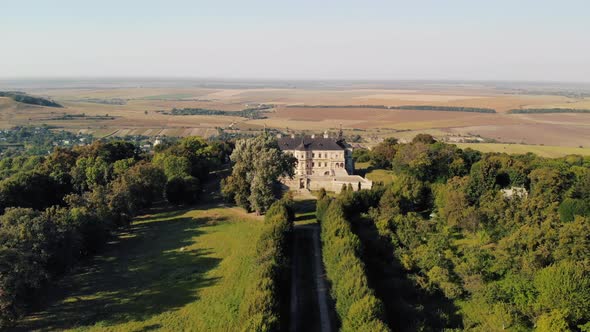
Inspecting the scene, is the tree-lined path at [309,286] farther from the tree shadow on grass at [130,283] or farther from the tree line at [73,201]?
the tree line at [73,201]

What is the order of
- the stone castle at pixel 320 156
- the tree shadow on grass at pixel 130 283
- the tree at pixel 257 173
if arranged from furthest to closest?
the stone castle at pixel 320 156, the tree at pixel 257 173, the tree shadow on grass at pixel 130 283

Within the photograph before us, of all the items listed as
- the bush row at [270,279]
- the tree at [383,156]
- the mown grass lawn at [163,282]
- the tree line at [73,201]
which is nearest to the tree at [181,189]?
the tree line at [73,201]

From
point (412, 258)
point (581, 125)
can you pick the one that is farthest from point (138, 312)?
point (581, 125)

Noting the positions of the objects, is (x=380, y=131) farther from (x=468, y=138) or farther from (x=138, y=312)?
(x=138, y=312)

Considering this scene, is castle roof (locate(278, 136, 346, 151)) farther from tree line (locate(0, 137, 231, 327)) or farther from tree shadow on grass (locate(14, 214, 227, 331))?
tree shadow on grass (locate(14, 214, 227, 331))

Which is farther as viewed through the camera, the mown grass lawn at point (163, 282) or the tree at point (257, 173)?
the tree at point (257, 173)

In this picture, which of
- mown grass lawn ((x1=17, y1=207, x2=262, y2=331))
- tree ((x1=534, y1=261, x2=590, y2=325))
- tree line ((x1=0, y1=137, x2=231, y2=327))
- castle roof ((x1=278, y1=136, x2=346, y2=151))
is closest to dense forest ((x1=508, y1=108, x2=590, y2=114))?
castle roof ((x1=278, y1=136, x2=346, y2=151))

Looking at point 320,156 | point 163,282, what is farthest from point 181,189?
point 320,156

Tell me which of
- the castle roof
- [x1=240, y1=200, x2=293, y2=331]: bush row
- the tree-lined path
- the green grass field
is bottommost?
the tree-lined path
